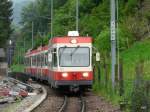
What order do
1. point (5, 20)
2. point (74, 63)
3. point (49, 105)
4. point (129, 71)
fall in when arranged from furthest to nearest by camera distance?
point (5, 20) < point (129, 71) < point (74, 63) < point (49, 105)

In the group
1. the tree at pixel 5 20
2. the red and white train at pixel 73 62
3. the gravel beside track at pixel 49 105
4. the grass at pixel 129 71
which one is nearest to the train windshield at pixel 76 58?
the red and white train at pixel 73 62

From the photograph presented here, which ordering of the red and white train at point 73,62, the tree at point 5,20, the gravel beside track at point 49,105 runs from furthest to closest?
the tree at point 5,20 → the red and white train at point 73,62 → the gravel beside track at point 49,105

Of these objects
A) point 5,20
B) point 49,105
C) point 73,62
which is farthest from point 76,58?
point 5,20

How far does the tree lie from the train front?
263 ft

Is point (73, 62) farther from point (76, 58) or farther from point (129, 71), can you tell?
point (129, 71)

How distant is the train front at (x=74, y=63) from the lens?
3148 centimetres

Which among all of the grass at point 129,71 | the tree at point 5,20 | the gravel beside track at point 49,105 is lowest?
the gravel beside track at point 49,105

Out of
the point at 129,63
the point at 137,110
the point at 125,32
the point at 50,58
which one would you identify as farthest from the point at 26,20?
the point at 137,110

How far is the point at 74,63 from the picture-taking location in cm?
3156

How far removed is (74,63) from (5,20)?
91.6 metres

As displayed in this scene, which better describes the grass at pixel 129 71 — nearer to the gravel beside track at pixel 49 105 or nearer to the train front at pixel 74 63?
the train front at pixel 74 63

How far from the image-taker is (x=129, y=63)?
4788 cm

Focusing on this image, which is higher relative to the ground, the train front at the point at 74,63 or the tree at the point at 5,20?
the tree at the point at 5,20

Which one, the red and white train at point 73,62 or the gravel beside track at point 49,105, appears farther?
the red and white train at point 73,62
